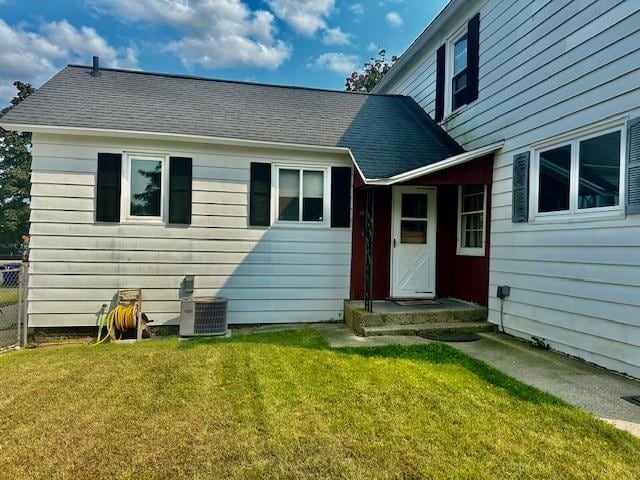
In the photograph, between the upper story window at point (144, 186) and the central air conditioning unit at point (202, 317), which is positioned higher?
the upper story window at point (144, 186)

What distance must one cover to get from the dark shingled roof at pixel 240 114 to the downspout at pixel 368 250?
0.56 meters

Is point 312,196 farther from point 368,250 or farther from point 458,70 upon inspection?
point 458,70

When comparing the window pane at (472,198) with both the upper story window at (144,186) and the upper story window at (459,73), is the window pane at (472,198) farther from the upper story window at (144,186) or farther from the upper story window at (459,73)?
the upper story window at (144,186)

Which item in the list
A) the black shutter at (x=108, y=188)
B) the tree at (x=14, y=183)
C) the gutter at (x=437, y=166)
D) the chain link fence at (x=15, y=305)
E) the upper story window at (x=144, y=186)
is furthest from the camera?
the tree at (x=14, y=183)

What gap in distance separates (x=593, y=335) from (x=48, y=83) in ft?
30.5

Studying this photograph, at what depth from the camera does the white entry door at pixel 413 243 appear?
7.23 meters

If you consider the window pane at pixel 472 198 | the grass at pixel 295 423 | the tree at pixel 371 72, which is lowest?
the grass at pixel 295 423

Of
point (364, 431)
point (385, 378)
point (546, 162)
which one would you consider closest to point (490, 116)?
point (546, 162)

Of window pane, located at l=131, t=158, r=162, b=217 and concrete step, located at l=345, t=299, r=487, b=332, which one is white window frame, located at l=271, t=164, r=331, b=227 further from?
window pane, located at l=131, t=158, r=162, b=217

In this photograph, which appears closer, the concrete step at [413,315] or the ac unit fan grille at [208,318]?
the concrete step at [413,315]

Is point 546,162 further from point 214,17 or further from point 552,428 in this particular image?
point 214,17

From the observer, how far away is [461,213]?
7250 millimetres

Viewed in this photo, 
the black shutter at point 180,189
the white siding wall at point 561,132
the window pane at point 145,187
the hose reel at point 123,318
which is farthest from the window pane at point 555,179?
the hose reel at point 123,318

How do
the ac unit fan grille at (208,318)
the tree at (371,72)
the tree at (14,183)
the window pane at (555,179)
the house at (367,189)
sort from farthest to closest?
the tree at (14,183) → the tree at (371,72) → the ac unit fan grille at (208,318) → the window pane at (555,179) → the house at (367,189)
